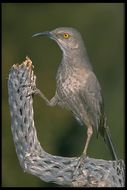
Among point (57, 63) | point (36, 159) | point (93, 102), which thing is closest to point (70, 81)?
point (93, 102)

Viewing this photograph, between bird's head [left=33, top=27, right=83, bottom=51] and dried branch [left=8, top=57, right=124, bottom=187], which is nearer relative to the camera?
dried branch [left=8, top=57, right=124, bottom=187]

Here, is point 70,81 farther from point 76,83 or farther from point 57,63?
point 57,63

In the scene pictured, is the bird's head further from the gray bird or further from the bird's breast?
the bird's breast

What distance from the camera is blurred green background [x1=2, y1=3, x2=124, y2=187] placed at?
17.0 metres

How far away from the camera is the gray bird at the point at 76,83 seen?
31.4 ft

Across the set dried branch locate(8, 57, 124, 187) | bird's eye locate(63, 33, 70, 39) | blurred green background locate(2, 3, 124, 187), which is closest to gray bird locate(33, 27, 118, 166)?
bird's eye locate(63, 33, 70, 39)

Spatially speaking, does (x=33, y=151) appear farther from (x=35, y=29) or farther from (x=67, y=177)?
(x=35, y=29)

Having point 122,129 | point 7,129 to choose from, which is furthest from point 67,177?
point 122,129

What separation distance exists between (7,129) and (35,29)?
416 centimetres

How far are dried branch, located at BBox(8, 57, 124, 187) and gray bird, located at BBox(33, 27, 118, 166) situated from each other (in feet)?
1.72

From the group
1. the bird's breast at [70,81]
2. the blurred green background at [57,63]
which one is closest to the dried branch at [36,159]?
the bird's breast at [70,81]

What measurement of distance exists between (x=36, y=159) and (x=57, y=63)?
403 inches

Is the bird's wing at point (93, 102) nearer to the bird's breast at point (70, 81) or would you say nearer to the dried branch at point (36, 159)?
the bird's breast at point (70, 81)

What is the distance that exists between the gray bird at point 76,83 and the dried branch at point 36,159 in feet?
1.72
